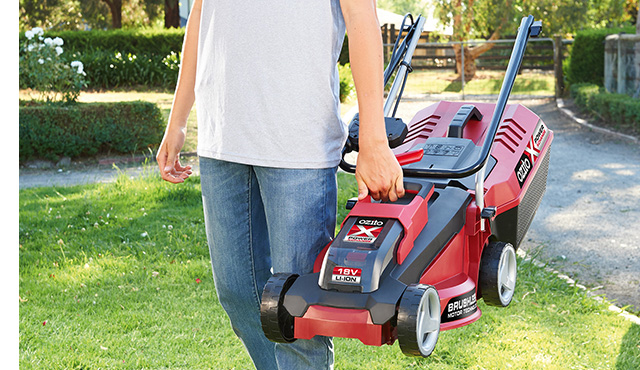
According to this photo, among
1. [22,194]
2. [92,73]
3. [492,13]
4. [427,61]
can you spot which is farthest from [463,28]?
[22,194]

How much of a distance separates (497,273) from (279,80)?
0.87 metres

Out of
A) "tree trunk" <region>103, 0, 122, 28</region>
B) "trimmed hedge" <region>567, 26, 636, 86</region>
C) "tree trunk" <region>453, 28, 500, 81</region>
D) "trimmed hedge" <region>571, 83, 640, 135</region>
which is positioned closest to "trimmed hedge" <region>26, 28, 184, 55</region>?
"tree trunk" <region>103, 0, 122, 28</region>

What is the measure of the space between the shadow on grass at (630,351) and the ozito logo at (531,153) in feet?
3.26

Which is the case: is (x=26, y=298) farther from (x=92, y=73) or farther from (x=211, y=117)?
(x=92, y=73)

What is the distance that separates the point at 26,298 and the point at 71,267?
46 centimetres

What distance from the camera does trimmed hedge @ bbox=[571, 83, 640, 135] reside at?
9596 mm

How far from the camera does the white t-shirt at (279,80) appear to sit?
1855 millimetres

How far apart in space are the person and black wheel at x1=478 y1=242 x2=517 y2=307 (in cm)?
46

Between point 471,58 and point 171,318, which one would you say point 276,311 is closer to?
point 171,318

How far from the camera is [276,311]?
1.78 meters

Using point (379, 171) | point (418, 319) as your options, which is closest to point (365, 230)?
point (379, 171)

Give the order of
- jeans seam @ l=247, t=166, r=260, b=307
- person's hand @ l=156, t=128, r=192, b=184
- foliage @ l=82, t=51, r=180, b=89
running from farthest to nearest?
foliage @ l=82, t=51, r=180, b=89, person's hand @ l=156, t=128, r=192, b=184, jeans seam @ l=247, t=166, r=260, b=307

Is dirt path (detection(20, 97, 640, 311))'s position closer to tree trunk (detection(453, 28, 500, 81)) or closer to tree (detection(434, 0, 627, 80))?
tree (detection(434, 0, 627, 80))

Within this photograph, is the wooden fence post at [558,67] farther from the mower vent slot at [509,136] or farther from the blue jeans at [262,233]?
the blue jeans at [262,233]
